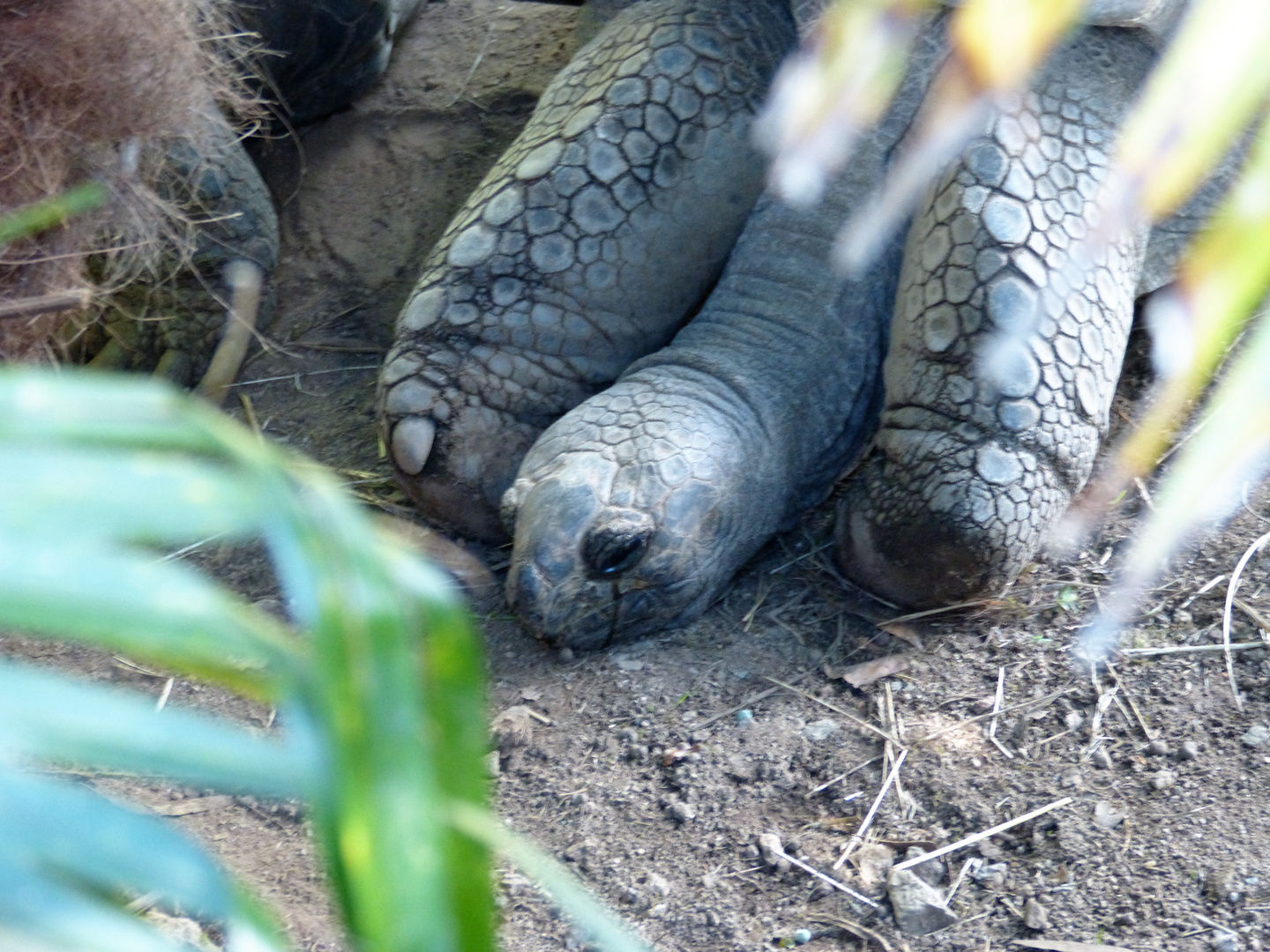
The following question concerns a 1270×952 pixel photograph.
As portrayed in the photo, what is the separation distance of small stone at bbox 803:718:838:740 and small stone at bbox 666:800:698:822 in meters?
0.27

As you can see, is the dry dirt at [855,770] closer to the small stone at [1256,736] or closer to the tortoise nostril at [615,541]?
the small stone at [1256,736]

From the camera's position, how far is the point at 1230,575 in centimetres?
233

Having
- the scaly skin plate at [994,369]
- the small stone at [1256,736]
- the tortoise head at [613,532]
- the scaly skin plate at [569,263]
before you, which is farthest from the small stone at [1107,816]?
the scaly skin plate at [569,263]

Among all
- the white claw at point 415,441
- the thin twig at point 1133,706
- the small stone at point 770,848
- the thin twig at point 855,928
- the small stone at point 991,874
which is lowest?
the white claw at point 415,441

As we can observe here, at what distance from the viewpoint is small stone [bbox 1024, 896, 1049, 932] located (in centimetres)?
170

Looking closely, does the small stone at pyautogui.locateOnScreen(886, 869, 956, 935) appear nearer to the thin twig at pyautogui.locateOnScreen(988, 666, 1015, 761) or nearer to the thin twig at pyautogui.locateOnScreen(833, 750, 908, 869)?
the thin twig at pyautogui.locateOnScreen(833, 750, 908, 869)

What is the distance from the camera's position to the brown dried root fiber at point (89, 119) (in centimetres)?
198

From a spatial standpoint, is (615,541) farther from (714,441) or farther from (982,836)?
(982,836)

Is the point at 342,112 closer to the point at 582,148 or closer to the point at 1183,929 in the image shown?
the point at 582,148

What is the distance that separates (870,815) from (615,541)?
2.08 feet

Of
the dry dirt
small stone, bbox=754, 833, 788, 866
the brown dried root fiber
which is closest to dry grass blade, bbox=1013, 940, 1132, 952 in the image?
the dry dirt

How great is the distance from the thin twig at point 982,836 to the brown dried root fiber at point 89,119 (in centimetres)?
161

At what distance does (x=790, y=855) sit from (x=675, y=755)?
0.95ft

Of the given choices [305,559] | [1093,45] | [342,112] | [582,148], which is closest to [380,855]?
[305,559]
